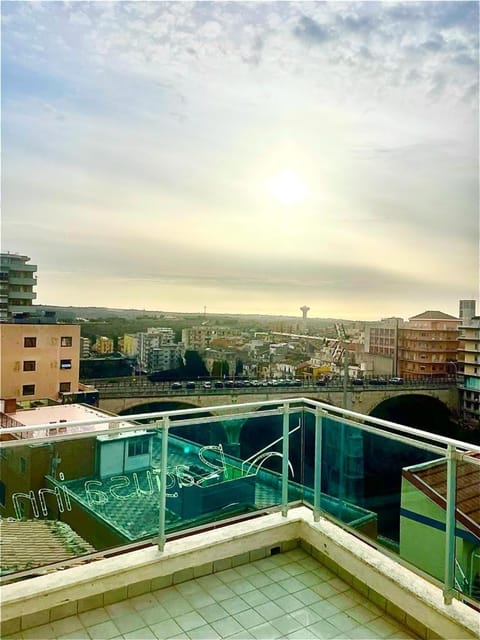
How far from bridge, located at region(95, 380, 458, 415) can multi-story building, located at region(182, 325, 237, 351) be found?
2.51 meters

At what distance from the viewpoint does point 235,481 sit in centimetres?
241

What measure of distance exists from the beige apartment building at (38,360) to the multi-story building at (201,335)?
6.19m

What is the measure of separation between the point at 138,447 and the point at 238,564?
0.69 meters

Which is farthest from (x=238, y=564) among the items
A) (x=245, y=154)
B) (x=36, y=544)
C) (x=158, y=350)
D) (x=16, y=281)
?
(x=16, y=281)

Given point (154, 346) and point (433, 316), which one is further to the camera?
point (433, 316)

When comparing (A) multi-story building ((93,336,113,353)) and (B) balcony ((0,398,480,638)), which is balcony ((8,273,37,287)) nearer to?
(A) multi-story building ((93,336,113,353))

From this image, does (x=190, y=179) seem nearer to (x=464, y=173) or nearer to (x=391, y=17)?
(x=464, y=173)

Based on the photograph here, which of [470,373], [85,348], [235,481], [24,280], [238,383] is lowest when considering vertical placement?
[238,383]

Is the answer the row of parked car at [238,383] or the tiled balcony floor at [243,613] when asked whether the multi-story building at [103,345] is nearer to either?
the row of parked car at [238,383]

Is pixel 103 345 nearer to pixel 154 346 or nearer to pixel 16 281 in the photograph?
pixel 154 346

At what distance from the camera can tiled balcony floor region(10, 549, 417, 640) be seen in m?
1.69

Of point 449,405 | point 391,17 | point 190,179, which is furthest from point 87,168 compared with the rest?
point 449,405

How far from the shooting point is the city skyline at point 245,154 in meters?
7.07

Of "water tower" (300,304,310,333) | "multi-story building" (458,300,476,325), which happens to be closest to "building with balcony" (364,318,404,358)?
"multi-story building" (458,300,476,325)
